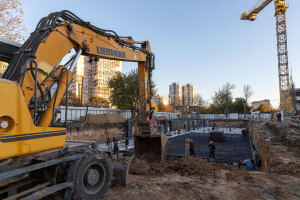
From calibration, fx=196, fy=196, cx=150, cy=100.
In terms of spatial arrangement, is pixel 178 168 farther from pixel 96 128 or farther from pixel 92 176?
pixel 96 128

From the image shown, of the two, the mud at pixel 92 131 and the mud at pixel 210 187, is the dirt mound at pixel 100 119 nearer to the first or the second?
the mud at pixel 92 131

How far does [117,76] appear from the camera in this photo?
33.5 meters

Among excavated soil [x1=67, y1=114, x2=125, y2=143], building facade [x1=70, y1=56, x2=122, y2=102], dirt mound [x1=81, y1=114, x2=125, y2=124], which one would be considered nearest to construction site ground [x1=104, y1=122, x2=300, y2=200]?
excavated soil [x1=67, y1=114, x2=125, y2=143]

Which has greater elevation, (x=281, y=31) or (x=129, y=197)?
(x=281, y=31)

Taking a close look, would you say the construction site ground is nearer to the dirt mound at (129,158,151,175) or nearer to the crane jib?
the dirt mound at (129,158,151,175)

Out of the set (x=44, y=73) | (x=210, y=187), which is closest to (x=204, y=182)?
(x=210, y=187)

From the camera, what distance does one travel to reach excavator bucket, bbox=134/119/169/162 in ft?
28.5

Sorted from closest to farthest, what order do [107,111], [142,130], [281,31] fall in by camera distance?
[142,130], [107,111], [281,31]

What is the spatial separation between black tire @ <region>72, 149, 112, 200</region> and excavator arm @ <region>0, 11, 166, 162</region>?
0.71m

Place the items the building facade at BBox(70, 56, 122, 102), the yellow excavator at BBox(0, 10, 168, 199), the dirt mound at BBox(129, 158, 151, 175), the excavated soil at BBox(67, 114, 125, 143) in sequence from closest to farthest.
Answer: the yellow excavator at BBox(0, 10, 168, 199)
the dirt mound at BBox(129, 158, 151, 175)
the excavated soil at BBox(67, 114, 125, 143)
the building facade at BBox(70, 56, 122, 102)

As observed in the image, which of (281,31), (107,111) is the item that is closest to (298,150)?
(107,111)

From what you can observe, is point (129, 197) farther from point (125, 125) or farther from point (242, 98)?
point (242, 98)

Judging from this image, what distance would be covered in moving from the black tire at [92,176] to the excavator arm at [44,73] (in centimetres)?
71

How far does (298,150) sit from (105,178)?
9.82m
